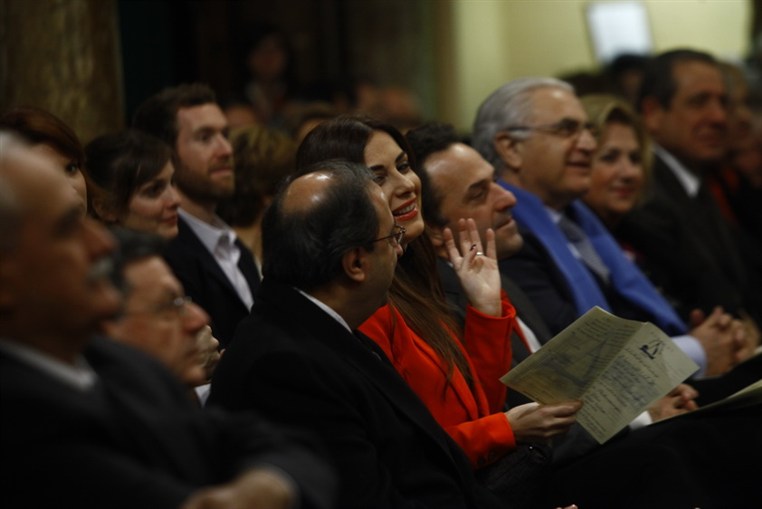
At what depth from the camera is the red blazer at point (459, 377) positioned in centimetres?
331

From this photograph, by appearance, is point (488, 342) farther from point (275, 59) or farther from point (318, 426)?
point (275, 59)

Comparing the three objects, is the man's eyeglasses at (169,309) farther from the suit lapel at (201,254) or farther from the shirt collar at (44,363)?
the suit lapel at (201,254)

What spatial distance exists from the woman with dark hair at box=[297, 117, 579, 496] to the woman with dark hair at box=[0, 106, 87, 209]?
2.10 feet

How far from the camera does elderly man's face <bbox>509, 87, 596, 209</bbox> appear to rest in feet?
15.9

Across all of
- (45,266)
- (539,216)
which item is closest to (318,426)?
(45,266)

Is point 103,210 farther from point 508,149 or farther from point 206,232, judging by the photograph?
point 508,149

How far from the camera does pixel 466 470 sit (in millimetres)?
3008

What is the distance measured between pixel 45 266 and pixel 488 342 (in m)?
1.80

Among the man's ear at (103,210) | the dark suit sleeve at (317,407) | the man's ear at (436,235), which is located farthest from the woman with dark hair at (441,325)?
the man's ear at (103,210)

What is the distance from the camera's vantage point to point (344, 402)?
2.72 meters

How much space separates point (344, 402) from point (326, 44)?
7.24 meters

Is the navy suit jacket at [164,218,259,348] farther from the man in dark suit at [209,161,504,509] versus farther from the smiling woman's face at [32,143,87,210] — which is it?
the man in dark suit at [209,161,504,509]

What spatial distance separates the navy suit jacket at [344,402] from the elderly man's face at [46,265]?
691 millimetres

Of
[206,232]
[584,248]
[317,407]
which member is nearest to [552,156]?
[584,248]
